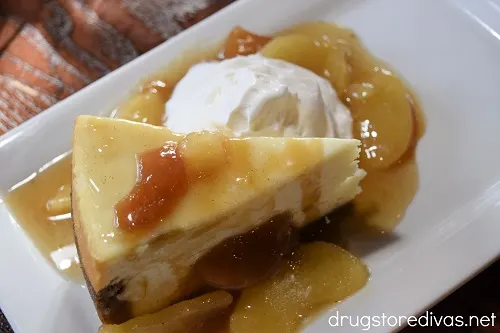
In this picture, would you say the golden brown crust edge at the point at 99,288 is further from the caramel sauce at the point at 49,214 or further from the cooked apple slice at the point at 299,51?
the cooked apple slice at the point at 299,51


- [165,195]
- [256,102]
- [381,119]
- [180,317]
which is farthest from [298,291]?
[381,119]

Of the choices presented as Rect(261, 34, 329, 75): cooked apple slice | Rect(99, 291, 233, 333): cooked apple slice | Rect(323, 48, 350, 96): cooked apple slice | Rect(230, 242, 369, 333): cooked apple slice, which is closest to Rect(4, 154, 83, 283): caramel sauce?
Rect(99, 291, 233, 333): cooked apple slice

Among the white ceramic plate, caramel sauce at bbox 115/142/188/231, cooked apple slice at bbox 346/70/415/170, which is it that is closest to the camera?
caramel sauce at bbox 115/142/188/231

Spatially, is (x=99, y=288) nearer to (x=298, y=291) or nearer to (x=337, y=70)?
(x=298, y=291)

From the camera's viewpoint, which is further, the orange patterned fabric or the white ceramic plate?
the orange patterned fabric

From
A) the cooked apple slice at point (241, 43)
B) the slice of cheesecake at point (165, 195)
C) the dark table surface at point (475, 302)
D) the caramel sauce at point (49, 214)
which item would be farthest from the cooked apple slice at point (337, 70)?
the caramel sauce at point (49, 214)

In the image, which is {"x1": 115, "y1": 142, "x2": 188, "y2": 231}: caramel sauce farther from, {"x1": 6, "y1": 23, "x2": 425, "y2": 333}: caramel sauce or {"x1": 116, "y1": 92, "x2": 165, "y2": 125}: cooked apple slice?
{"x1": 116, "y1": 92, "x2": 165, "y2": 125}: cooked apple slice

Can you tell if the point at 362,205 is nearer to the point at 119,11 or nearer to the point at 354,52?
the point at 354,52

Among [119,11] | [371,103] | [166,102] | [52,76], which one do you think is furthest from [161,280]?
[119,11]
